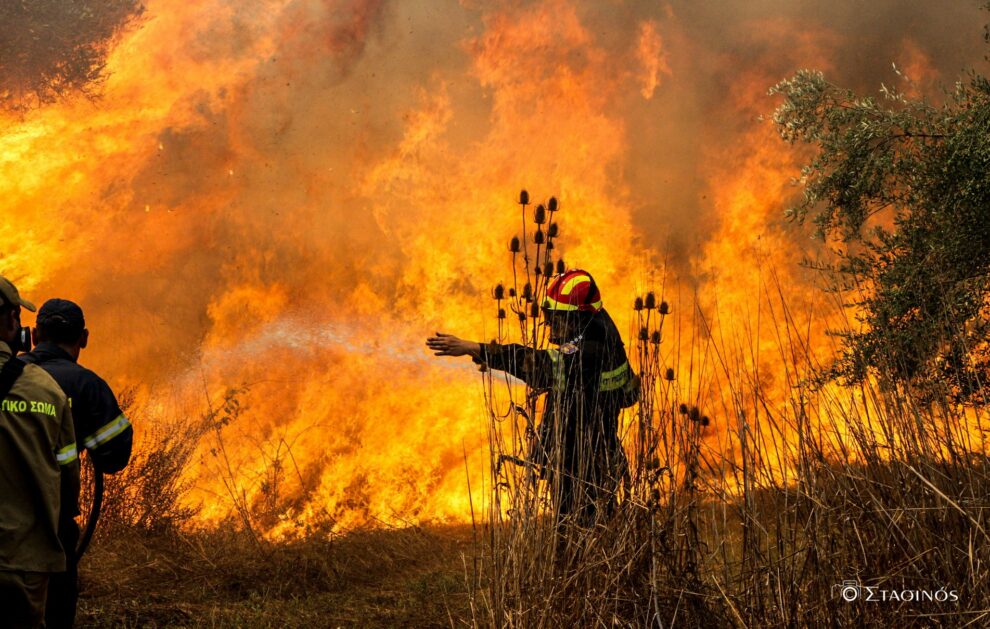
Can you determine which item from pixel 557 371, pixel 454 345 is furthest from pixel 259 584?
pixel 557 371

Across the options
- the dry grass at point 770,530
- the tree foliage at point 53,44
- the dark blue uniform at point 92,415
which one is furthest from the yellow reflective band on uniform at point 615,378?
the tree foliage at point 53,44

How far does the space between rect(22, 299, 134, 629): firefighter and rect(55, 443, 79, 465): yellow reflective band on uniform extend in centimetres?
49

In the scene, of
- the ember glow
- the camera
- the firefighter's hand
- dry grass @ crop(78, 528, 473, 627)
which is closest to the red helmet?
the firefighter's hand

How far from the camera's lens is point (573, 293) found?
15.5ft

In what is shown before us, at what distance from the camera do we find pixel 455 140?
48.7ft

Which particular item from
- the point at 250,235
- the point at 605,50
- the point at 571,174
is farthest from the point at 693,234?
the point at 250,235

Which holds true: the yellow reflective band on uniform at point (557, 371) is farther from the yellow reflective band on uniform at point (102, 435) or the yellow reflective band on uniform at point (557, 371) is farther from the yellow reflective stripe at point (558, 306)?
the yellow reflective band on uniform at point (102, 435)

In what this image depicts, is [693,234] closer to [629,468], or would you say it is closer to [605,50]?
[605,50]

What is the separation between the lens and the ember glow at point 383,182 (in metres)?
13.4

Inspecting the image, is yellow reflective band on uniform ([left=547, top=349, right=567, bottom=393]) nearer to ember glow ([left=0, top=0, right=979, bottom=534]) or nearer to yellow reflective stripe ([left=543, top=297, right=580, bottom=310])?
yellow reflective stripe ([left=543, top=297, right=580, bottom=310])

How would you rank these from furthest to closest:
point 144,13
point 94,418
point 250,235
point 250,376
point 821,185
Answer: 1. point 144,13
2. point 250,235
3. point 250,376
4. point 821,185
5. point 94,418

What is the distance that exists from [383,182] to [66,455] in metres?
12.1

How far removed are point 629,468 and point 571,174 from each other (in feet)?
37.4

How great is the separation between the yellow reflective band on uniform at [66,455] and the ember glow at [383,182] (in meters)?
9.52
